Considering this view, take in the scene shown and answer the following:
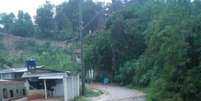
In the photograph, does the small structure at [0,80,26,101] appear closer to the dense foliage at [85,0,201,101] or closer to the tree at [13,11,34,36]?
the dense foliage at [85,0,201,101]

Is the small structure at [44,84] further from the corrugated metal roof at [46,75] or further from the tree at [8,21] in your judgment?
the tree at [8,21]

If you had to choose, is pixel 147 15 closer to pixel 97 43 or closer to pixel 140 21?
pixel 140 21

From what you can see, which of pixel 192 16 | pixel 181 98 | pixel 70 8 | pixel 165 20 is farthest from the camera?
pixel 70 8

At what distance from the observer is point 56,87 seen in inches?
1200

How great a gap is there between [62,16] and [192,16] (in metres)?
48.1

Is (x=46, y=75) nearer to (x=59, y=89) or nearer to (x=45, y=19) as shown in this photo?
(x=59, y=89)

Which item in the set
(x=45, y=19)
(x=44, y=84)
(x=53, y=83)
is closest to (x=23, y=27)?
(x=45, y=19)

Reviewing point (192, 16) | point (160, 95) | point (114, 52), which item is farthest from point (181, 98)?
point (114, 52)

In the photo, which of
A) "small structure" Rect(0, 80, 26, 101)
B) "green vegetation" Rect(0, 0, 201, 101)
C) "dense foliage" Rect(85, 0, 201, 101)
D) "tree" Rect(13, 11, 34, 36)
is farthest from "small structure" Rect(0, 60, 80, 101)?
"tree" Rect(13, 11, 34, 36)

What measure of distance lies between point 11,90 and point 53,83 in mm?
3683

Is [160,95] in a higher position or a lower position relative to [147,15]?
lower

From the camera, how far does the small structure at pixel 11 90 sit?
2961cm

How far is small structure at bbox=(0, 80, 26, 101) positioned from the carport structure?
1402 millimetres

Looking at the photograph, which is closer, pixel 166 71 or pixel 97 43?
pixel 166 71
